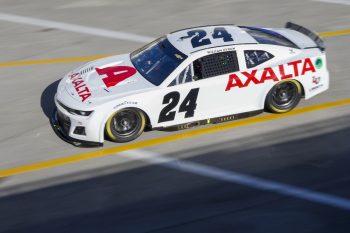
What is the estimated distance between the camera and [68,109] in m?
10.4

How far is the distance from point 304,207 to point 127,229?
2.52 meters

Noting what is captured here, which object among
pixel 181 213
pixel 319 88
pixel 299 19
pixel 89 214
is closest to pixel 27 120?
pixel 89 214

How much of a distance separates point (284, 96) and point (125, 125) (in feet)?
9.76

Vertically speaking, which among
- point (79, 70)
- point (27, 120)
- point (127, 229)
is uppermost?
point (79, 70)

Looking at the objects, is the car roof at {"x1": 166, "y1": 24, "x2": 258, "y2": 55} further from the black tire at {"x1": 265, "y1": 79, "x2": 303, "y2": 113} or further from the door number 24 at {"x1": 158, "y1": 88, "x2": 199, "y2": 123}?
the black tire at {"x1": 265, "y1": 79, "x2": 303, "y2": 113}

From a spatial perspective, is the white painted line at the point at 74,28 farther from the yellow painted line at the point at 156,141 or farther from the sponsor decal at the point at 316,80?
the sponsor decal at the point at 316,80

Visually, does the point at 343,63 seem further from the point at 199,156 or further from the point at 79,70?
the point at 79,70

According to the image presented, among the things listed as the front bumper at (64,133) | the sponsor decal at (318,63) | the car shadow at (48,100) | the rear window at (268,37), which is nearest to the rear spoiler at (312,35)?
the sponsor decal at (318,63)

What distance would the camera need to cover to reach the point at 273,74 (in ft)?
35.5

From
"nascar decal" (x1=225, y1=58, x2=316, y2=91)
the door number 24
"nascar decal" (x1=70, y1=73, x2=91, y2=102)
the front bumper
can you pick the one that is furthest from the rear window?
the front bumper

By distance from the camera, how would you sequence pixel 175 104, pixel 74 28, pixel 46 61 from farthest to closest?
pixel 74 28
pixel 46 61
pixel 175 104

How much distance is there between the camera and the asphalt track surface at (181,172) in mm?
8617

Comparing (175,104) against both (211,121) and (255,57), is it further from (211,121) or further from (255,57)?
(255,57)

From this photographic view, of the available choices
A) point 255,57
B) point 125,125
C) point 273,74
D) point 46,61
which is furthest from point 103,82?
point 46,61
